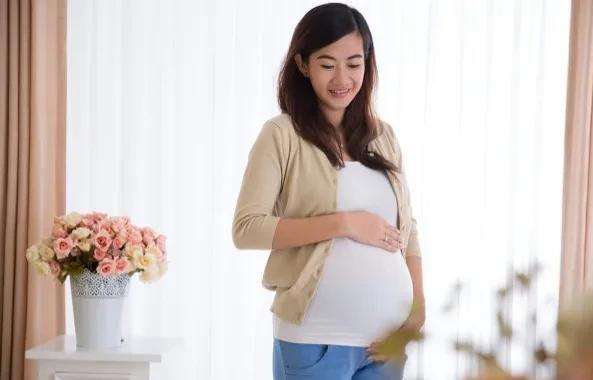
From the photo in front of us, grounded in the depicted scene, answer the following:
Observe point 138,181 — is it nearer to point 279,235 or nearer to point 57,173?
point 57,173

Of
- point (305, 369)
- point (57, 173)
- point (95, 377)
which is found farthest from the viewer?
point (57, 173)

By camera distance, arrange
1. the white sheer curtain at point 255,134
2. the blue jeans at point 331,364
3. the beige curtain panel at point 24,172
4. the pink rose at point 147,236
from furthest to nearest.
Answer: the white sheer curtain at point 255,134 → the beige curtain panel at point 24,172 → the pink rose at point 147,236 → the blue jeans at point 331,364

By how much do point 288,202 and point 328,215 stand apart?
4.9 inches

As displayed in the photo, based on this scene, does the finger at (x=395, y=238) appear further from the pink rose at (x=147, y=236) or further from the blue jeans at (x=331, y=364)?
the pink rose at (x=147, y=236)

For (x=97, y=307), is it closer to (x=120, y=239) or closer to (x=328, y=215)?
(x=120, y=239)

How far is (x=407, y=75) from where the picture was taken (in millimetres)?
3645

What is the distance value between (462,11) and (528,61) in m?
0.33

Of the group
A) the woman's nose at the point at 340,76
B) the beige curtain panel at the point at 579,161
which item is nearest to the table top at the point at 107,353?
the woman's nose at the point at 340,76

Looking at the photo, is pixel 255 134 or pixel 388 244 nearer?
pixel 388 244

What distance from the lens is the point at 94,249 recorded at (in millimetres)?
2723

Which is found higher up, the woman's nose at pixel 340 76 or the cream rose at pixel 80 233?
the woman's nose at pixel 340 76

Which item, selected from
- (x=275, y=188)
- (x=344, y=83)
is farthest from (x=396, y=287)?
(x=344, y=83)

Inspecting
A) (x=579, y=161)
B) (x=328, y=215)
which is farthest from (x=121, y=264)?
(x=579, y=161)

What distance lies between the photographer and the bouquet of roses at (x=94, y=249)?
2.70m
